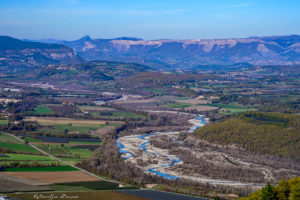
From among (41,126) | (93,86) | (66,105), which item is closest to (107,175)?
(41,126)

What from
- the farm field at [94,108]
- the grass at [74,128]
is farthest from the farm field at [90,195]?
the farm field at [94,108]

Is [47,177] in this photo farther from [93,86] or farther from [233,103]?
[93,86]

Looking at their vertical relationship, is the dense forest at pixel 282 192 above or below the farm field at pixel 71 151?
above

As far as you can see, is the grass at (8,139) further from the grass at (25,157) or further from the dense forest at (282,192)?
the dense forest at (282,192)

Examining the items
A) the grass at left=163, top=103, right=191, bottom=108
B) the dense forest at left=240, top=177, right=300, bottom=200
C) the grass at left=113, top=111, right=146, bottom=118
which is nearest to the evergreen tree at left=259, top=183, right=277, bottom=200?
the dense forest at left=240, top=177, right=300, bottom=200

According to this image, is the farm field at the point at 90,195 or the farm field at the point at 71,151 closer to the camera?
the farm field at the point at 90,195

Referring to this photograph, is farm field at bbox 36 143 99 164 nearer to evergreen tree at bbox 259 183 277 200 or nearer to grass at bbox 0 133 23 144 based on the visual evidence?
grass at bbox 0 133 23 144
